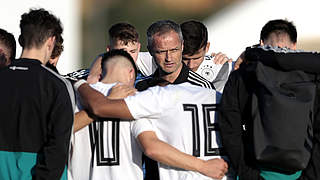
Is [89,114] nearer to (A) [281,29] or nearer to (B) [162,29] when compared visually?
(B) [162,29]

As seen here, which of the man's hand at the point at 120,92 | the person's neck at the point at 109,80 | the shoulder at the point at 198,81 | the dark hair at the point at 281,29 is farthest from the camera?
the dark hair at the point at 281,29

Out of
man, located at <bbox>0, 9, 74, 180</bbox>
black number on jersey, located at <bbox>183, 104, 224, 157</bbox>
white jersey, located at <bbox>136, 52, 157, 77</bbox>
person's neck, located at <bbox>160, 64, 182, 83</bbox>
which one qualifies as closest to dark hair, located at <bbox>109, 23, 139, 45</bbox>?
white jersey, located at <bbox>136, 52, 157, 77</bbox>

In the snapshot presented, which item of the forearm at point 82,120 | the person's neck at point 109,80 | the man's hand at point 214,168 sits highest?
the person's neck at point 109,80

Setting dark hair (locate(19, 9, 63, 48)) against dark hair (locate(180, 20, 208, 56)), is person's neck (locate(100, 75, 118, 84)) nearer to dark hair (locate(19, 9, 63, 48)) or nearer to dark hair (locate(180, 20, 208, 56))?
dark hair (locate(19, 9, 63, 48))

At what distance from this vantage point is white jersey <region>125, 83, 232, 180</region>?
2926mm

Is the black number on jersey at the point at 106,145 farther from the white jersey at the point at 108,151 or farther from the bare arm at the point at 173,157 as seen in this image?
the bare arm at the point at 173,157

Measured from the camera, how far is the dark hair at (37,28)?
2.99 meters

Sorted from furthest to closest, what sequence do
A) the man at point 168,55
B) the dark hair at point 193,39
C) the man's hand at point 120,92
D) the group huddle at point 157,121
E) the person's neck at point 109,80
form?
the dark hair at point 193,39, the man at point 168,55, the person's neck at point 109,80, the man's hand at point 120,92, the group huddle at point 157,121

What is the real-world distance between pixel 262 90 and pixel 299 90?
0.19 metres

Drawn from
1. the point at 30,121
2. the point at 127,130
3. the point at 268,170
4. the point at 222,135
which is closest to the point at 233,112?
the point at 222,135

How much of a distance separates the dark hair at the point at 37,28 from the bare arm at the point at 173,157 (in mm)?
751

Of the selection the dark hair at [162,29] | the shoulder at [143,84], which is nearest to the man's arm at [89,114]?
the shoulder at [143,84]

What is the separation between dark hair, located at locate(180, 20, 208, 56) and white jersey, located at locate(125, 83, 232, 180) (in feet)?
4.20

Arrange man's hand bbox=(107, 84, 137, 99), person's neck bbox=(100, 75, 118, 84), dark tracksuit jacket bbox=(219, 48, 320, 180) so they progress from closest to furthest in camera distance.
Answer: dark tracksuit jacket bbox=(219, 48, 320, 180) < man's hand bbox=(107, 84, 137, 99) < person's neck bbox=(100, 75, 118, 84)
